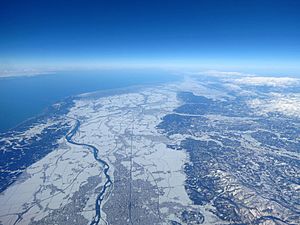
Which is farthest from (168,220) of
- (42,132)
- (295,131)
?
(295,131)

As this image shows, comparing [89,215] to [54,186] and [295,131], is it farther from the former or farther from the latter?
[295,131]

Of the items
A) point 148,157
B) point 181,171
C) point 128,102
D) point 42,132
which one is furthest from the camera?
point 128,102

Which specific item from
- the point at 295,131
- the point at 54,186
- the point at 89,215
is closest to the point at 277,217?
the point at 89,215

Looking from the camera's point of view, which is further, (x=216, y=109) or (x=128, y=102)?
(x=128, y=102)

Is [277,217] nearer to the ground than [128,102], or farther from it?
farther from it

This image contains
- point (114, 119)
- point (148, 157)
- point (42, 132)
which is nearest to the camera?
point (148, 157)

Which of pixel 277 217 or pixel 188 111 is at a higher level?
pixel 277 217

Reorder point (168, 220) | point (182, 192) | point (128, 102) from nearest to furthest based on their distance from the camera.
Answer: point (168, 220) < point (182, 192) < point (128, 102)

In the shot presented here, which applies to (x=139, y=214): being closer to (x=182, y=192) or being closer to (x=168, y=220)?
(x=168, y=220)

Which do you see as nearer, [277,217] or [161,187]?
[277,217]
